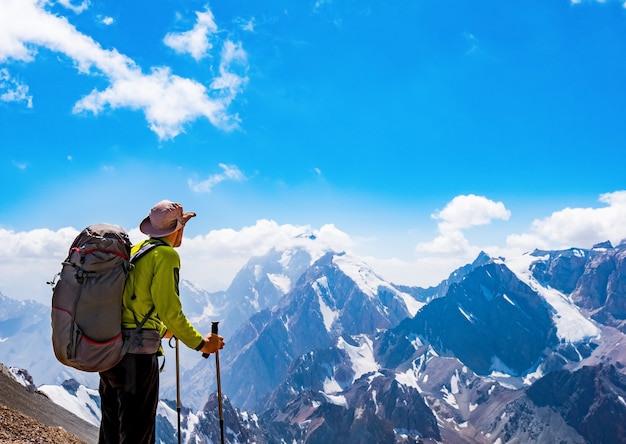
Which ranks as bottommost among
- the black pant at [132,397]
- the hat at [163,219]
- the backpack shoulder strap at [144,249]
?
the black pant at [132,397]

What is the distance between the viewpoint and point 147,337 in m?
6.80

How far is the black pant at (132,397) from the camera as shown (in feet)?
22.2

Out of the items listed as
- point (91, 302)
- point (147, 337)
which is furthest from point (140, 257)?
point (147, 337)

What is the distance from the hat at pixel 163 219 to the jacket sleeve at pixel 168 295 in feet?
→ 1.81

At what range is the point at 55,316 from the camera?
6184mm

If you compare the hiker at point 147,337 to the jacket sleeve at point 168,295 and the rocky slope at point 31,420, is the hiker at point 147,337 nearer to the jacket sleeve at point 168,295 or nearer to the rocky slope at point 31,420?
the jacket sleeve at point 168,295

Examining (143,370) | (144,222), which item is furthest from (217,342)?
(144,222)

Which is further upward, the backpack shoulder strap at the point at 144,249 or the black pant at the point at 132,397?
the backpack shoulder strap at the point at 144,249

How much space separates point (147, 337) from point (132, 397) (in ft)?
2.89

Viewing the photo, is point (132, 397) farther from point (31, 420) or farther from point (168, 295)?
point (31, 420)

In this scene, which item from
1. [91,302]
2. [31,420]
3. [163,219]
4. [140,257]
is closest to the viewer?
[91,302]

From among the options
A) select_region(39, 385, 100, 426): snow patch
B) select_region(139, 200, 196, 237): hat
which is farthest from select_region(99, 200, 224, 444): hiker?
select_region(39, 385, 100, 426): snow patch

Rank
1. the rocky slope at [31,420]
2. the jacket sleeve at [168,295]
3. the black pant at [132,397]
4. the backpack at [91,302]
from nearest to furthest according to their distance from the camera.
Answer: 1. the backpack at [91,302]
2. the jacket sleeve at [168,295]
3. the black pant at [132,397]
4. the rocky slope at [31,420]

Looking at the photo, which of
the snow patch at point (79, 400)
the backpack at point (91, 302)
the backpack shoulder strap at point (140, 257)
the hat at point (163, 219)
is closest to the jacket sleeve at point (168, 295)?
the backpack shoulder strap at point (140, 257)
